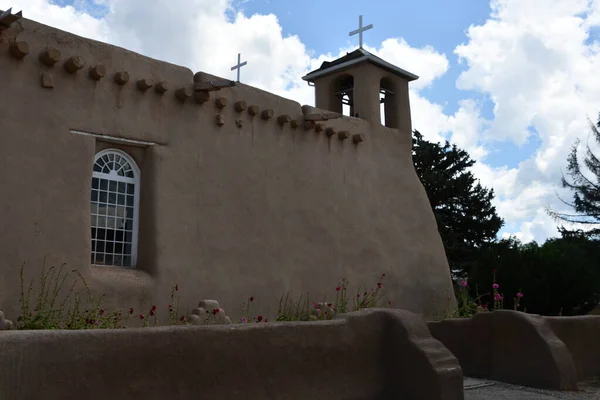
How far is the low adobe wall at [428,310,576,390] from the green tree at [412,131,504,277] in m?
15.9

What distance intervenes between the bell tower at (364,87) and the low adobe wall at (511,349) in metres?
5.71

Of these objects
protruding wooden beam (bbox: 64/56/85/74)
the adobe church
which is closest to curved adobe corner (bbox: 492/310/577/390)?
the adobe church

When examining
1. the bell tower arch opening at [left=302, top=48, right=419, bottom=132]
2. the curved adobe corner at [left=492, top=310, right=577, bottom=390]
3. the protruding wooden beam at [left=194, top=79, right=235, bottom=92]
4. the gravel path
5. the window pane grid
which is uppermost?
the bell tower arch opening at [left=302, top=48, right=419, bottom=132]

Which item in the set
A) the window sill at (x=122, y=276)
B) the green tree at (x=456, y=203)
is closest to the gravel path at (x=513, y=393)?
the window sill at (x=122, y=276)

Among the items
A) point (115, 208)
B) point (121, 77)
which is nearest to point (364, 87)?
point (121, 77)

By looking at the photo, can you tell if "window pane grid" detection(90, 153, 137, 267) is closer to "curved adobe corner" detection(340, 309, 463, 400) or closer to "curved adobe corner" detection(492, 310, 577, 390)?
"curved adobe corner" detection(340, 309, 463, 400)

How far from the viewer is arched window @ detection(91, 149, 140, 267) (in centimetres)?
884

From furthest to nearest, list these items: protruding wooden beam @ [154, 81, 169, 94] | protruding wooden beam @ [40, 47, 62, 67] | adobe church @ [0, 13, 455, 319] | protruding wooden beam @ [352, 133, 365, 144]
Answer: protruding wooden beam @ [352, 133, 365, 144] → protruding wooden beam @ [154, 81, 169, 94] → protruding wooden beam @ [40, 47, 62, 67] → adobe church @ [0, 13, 455, 319]

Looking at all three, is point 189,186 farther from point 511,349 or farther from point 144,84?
point 511,349

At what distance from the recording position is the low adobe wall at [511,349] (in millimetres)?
7676

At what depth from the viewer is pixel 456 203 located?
26188 mm

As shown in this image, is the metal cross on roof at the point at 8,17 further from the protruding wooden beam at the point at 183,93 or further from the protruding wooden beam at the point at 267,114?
the protruding wooden beam at the point at 267,114

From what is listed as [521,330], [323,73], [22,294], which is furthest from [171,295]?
[323,73]

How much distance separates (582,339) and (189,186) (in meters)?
5.99
